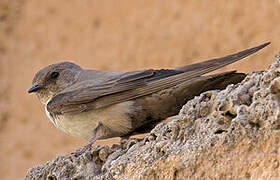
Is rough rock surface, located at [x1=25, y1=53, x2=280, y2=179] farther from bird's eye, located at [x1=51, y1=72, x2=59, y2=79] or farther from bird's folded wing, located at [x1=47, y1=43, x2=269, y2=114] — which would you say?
bird's eye, located at [x1=51, y1=72, x2=59, y2=79]

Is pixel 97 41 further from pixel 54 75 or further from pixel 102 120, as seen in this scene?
pixel 102 120

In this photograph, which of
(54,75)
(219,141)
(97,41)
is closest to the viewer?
(219,141)

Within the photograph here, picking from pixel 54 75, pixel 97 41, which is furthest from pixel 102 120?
pixel 97 41

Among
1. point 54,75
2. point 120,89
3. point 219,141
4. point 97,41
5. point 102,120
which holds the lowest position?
point 219,141

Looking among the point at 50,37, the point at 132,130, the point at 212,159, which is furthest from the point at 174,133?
the point at 50,37

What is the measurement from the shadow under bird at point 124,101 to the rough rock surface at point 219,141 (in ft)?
2.09

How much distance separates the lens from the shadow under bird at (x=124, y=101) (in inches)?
114

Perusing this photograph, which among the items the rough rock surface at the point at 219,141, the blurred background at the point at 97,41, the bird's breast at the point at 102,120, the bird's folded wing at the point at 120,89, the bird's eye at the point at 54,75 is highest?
the blurred background at the point at 97,41

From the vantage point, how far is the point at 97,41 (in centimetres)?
596

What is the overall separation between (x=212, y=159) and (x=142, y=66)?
3766 mm

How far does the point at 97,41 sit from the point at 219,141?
4.13 m

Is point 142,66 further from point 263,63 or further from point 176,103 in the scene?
point 176,103

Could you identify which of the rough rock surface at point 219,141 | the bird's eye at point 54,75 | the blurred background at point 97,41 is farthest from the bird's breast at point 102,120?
the blurred background at point 97,41

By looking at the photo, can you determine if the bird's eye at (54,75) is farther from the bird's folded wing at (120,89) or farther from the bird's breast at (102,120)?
the bird's breast at (102,120)
